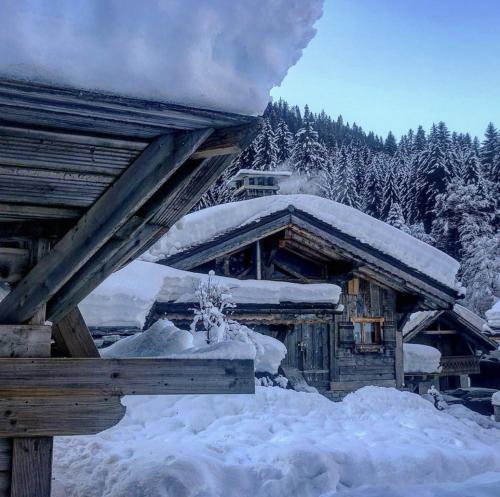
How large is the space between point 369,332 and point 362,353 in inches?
26.5

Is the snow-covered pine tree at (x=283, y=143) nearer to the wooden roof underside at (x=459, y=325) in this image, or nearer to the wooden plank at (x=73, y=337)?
the wooden roof underside at (x=459, y=325)

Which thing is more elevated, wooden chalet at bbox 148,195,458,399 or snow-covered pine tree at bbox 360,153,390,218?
snow-covered pine tree at bbox 360,153,390,218

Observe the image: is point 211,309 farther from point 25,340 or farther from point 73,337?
point 25,340

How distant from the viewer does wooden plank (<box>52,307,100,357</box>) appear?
12.0 feet

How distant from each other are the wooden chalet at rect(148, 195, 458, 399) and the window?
0.09 feet

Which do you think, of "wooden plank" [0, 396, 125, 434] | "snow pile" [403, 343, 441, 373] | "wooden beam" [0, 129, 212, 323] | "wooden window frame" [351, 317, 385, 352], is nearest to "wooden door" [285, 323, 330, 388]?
"wooden window frame" [351, 317, 385, 352]

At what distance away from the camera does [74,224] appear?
325 centimetres

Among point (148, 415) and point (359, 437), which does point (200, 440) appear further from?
point (359, 437)

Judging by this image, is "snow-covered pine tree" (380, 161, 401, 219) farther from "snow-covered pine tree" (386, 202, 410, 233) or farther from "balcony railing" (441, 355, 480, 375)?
"balcony railing" (441, 355, 480, 375)

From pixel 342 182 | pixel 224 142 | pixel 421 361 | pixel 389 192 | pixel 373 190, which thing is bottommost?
pixel 421 361

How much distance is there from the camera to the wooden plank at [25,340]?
9.98ft

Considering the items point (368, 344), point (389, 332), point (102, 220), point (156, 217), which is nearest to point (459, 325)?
point (389, 332)

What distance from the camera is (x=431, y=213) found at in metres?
44.2

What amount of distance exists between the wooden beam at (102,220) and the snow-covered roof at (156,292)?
515 centimetres
